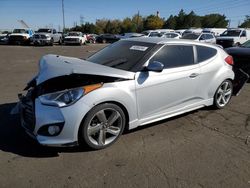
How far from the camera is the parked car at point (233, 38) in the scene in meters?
22.0

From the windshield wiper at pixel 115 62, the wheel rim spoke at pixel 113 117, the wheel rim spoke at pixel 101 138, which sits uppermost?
the windshield wiper at pixel 115 62

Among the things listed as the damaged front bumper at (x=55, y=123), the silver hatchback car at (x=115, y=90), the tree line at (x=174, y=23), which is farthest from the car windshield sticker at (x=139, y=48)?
the tree line at (x=174, y=23)

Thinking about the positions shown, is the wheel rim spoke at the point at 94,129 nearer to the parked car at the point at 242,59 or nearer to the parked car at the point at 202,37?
the parked car at the point at 242,59

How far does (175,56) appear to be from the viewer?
4797 mm

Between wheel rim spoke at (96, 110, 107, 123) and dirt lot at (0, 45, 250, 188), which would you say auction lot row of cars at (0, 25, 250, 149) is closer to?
wheel rim spoke at (96, 110, 107, 123)

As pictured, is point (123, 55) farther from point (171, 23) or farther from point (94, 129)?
point (171, 23)

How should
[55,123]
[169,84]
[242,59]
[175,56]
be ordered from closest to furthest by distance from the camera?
1. [55,123]
2. [169,84]
3. [175,56]
4. [242,59]

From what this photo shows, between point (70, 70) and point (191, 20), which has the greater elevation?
point (191, 20)

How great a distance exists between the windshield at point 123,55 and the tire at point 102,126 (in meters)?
0.75

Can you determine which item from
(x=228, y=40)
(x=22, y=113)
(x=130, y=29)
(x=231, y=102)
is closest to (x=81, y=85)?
(x=22, y=113)

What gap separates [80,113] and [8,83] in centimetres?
541

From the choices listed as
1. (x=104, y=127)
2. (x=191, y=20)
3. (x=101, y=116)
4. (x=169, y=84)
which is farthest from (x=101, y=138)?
(x=191, y=20)

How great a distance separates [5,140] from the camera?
4.13m

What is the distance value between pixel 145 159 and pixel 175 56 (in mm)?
1974
